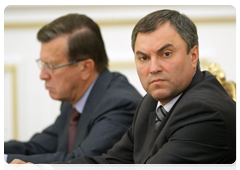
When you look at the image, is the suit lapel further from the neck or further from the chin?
the chin

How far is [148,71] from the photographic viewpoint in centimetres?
167

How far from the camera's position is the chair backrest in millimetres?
2221

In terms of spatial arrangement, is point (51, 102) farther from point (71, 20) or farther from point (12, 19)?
point (71, 20)

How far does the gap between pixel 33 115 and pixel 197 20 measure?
5.54 ft

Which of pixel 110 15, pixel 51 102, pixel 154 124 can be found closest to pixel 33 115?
pixel 51 102

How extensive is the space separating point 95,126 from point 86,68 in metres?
0.44

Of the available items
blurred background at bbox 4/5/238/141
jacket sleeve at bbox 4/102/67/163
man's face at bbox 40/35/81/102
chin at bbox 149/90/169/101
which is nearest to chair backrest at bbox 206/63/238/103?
chin at bbox 149/90/169/101

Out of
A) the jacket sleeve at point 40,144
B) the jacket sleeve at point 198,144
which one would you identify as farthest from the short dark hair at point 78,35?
the jacket sleeve at point 198,144

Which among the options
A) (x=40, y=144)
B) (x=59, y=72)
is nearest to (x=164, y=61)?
(x=59, y=72)

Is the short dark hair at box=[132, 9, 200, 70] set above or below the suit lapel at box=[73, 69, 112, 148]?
above

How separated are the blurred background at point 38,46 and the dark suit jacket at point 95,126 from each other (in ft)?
4.26

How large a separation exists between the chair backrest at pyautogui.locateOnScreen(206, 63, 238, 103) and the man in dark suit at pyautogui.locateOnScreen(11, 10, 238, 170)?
0.50 metres

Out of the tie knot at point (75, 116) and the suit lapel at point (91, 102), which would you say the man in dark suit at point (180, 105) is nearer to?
the suit lapel at point (91, 102)

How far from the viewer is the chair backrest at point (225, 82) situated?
2.22m
